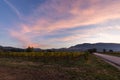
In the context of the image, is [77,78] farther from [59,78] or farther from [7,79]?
[7,79]

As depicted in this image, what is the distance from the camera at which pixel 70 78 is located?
1827 cm

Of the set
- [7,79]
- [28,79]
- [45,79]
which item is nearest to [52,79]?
[45,79]

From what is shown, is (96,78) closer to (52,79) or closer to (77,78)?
(77,78)

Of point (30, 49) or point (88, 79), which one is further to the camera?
point (30, 49)

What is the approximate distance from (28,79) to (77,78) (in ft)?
12.6

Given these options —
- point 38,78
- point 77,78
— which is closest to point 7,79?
point 38,78

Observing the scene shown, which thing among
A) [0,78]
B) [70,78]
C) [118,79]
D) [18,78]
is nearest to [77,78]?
[70,78]

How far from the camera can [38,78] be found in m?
18.3

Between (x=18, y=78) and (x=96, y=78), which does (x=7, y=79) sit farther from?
(x=96, y=78)

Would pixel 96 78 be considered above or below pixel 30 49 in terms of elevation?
below

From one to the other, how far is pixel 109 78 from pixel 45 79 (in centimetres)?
509

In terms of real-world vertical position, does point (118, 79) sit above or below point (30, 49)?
below

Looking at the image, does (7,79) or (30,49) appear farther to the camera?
(30,49)

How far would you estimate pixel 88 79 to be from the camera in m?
17.8
